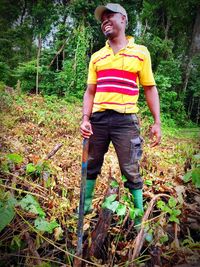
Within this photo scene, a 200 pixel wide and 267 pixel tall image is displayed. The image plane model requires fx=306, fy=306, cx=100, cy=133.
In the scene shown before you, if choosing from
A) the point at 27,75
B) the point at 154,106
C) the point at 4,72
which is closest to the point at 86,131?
the point at 154,106

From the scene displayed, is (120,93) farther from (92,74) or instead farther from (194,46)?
(194,46)

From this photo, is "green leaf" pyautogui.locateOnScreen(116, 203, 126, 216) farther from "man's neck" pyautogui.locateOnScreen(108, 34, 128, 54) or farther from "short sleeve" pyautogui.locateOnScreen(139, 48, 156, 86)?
"man's neck" pyautogui.locateOnScreen(108, 34, 128, 54)

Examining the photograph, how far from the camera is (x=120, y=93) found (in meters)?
2.51

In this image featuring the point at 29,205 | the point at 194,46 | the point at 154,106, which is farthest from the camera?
the point at 194,46

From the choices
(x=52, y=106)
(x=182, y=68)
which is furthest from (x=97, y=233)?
(x=182, y=68)

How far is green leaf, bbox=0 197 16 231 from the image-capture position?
1689mm

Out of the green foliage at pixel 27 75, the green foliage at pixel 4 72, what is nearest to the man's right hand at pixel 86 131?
the green foliage at pixel 4 72

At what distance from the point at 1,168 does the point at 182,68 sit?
14206 mm

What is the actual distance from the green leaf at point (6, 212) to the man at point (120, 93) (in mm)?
857

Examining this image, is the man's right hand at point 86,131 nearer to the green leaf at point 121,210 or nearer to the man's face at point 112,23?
the green leaf at point 121,210

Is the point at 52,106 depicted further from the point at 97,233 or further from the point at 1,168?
the point at 97,233

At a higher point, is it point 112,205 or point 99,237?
point 112,205

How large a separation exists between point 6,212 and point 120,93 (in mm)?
1302

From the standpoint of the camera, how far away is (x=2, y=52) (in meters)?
15.6
